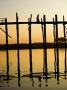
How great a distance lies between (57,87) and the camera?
1780 cm

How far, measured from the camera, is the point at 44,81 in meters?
20.5

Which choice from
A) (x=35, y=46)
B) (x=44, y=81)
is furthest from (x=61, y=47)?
(x=44, y=81)

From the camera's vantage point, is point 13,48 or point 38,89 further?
point 13,48

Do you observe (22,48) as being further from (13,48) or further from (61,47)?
(61,47)

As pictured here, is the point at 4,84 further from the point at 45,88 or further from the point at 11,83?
the point at 45,88

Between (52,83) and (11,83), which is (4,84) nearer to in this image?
(11,83)

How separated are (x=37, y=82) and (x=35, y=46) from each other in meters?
56.2

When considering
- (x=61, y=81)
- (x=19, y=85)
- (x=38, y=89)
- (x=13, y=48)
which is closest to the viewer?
(x=38, y=89)

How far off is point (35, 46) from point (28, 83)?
185 ft

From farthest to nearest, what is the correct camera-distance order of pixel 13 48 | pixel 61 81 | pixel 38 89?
1. pixel 13 48
2. pixel 61 81
3. pixel 38 89

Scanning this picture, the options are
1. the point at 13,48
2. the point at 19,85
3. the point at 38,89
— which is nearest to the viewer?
the point at 38,89

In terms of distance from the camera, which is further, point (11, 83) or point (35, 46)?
point (35, 46)

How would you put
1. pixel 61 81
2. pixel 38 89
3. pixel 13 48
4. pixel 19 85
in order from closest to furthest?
pixel 38 89
pixel 19 85
pixel 61 81
pixel 13 48

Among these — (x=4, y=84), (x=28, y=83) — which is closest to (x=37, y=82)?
(x=28, y=83)
